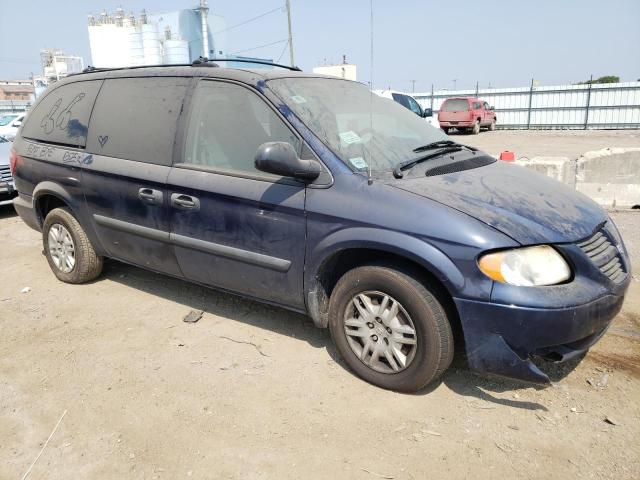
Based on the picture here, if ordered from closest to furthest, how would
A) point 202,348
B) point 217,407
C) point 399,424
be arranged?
point 399,424 → point 217,407 → point 202,348

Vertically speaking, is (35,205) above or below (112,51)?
below

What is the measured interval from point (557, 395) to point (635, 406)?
0.38m

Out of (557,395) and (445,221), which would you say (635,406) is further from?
(445,221)

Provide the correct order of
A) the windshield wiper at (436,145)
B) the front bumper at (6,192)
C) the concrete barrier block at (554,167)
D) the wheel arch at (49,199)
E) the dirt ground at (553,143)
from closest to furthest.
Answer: the windshield wiper at (436,145) → the wheel arch at (49,199) → the concrete barrier block at (554,167) → the front bumper at (6,192) → the dirt ground at (553,143)

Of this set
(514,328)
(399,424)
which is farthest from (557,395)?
(399,424)

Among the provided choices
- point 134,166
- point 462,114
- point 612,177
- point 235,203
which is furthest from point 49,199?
point 462,114

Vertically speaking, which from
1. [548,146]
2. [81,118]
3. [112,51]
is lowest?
[548,146]

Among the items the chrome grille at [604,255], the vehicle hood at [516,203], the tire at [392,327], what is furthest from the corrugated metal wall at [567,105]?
the tire at [392,327]

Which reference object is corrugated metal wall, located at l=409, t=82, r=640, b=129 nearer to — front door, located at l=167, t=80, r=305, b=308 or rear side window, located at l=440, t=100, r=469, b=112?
rear side window, located at l=440, t=100, r=469, b=112

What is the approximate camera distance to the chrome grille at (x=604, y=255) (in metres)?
2.65

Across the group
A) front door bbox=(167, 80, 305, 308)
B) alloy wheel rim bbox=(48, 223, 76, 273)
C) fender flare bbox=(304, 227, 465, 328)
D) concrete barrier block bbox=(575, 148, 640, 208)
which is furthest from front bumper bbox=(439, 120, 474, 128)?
fender flare bbox=(304, 227, 465, 328)

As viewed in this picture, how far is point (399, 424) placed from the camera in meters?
2.66

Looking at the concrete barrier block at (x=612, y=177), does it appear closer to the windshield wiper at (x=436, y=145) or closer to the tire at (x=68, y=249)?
the windshield wiper at (x=436, y=145)

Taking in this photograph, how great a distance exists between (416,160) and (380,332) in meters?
1.09
